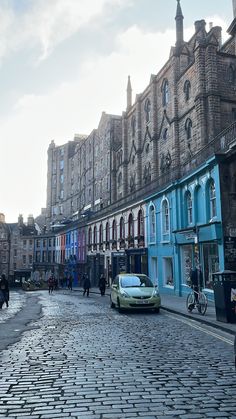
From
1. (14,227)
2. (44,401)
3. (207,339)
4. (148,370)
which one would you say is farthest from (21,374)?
(14,227)

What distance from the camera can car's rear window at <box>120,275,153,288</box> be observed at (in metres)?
15.6

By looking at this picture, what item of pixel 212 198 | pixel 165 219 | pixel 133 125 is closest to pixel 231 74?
pixel 165 219

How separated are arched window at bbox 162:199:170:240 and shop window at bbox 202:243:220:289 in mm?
5801

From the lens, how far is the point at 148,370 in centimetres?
623

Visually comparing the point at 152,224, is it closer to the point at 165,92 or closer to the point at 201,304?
the point at 201,304

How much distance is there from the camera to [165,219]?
1048 inches

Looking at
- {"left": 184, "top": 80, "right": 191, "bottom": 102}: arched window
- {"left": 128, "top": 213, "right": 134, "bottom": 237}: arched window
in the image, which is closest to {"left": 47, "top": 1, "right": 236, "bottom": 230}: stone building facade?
{"left": 184, "top": 80, "right": 191, "bottom": 102}: arched window

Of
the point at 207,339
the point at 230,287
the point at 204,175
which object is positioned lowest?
the point at 207,339

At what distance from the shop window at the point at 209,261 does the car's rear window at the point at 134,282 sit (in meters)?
4.63

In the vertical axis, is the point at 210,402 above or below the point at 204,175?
below

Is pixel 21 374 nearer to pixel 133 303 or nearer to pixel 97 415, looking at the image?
pixel 97 415

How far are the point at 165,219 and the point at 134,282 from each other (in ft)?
37.7

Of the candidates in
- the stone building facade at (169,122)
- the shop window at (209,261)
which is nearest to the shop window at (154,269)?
the stone building facade at (169,122)

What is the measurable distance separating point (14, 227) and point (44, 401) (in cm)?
7959
